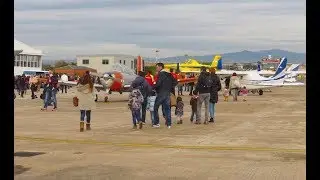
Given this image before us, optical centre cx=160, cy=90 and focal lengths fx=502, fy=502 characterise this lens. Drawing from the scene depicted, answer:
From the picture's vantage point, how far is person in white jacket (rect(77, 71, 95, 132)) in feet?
44.2

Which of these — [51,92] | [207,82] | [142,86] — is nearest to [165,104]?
[142,86]

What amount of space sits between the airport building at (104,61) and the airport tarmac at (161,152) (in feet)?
272

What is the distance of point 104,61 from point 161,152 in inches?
3893

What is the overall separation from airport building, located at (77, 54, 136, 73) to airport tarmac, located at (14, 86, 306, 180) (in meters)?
83.0

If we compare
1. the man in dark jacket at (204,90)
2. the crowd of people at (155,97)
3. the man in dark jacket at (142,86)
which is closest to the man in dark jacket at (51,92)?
the crowd of people at (155,97)

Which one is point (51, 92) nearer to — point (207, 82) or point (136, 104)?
point (207, 82)

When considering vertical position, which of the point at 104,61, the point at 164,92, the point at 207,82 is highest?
the point at 104,61

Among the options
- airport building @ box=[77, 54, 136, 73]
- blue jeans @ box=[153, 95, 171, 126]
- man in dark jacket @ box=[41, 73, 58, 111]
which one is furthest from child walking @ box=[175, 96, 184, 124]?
airport building @ box=[77, 54, 136, 73]

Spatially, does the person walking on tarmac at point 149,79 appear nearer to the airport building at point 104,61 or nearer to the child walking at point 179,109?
the child walking at point 179,109

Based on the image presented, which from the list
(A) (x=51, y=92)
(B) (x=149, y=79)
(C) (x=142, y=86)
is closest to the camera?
(C) (x=142, y=86)

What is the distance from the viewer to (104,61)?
107438 millimetres

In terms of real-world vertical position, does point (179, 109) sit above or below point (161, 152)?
above

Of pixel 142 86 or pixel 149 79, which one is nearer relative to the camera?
pixel 142 86

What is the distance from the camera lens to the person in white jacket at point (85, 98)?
13.5 meters
